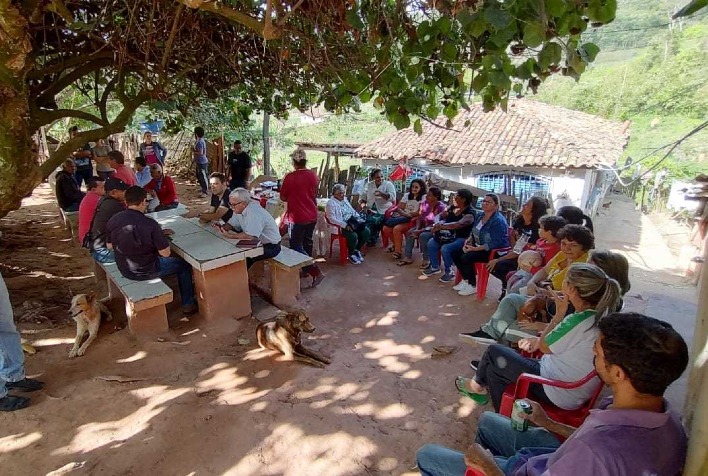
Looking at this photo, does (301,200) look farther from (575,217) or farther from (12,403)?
(12,403)

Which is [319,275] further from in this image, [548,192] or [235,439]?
[548,192]

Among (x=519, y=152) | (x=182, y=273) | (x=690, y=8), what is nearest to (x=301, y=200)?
(x=182, y=273)

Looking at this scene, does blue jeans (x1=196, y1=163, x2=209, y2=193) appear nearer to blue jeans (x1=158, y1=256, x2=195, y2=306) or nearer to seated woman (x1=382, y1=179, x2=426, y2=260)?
seated woman (x1=382, y1=179, x2=426, y2=260)

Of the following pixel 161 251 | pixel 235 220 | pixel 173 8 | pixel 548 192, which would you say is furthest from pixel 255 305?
pixel 548 192

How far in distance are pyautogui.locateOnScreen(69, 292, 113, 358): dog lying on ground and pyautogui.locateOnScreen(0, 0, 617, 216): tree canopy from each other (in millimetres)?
1060

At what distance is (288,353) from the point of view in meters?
3.90

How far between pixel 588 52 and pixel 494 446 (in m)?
2.10

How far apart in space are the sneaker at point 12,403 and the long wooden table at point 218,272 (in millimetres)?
1739

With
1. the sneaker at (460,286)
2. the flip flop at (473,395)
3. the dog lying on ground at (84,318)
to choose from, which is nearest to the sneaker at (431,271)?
the sneaker at (460,286)

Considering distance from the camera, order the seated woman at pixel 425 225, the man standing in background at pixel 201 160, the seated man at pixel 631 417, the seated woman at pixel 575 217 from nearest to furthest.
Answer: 1. the seated man at pixel 631 417
2. the seated woman at pixel 575 217
3. the seated woman at pixel 425 225
4. the man standing in background at pixel 201 160

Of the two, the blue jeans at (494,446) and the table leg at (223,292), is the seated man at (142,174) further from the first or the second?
the blue jeans at (494,446)

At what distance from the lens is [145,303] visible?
13.5 feet

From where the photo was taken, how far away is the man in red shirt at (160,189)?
7.29 m

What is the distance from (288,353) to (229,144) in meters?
12.8
